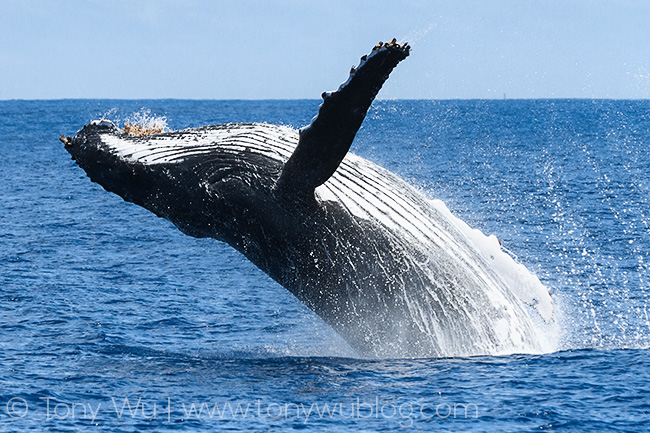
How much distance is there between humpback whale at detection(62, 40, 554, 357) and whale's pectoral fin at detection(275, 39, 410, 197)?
0.99 ft

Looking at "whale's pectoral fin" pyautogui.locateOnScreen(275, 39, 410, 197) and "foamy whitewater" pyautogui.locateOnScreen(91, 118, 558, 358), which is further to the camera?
"foamy whitewater" pyautogui.locateOnScreen(91, 118, 558, 358)

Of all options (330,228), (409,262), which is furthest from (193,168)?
(409,262)

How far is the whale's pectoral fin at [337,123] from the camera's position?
8.88 m

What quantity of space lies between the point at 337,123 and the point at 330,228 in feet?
6.05

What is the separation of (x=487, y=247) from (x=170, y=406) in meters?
4.74

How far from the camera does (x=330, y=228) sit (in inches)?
425

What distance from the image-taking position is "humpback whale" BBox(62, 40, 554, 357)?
1079cm

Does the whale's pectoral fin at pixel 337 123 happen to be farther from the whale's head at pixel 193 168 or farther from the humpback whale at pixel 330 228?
the whale's head at pixel 193 168
